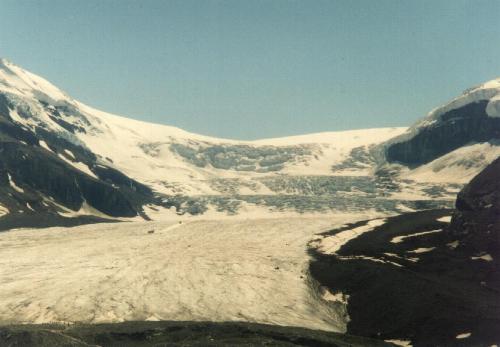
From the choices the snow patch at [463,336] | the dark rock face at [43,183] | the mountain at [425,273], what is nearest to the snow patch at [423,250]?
the mountain at [425,273]

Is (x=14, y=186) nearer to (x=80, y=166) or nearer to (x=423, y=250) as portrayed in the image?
(x=80, y=166)

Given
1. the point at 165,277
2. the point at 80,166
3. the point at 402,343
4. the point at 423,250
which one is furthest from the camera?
the point at 80,166

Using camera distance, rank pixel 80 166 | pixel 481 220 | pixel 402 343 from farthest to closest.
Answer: pixel 80 166 < pixel 481 220 < pixel 402 343

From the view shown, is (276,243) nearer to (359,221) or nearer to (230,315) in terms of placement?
(359,221)

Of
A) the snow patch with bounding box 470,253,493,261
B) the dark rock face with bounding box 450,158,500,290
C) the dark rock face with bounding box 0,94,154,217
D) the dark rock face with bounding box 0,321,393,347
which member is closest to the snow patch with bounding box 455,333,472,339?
the dark rock face with bounding box 0,321,393,347

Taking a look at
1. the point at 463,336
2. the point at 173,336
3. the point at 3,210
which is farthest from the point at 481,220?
the point at 3,210

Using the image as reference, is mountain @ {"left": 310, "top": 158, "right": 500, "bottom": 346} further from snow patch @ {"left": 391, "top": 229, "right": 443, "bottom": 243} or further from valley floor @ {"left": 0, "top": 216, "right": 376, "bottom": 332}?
valley floor @ {"left": 0, "top": 216, "right": 376, "bottom": 332}
